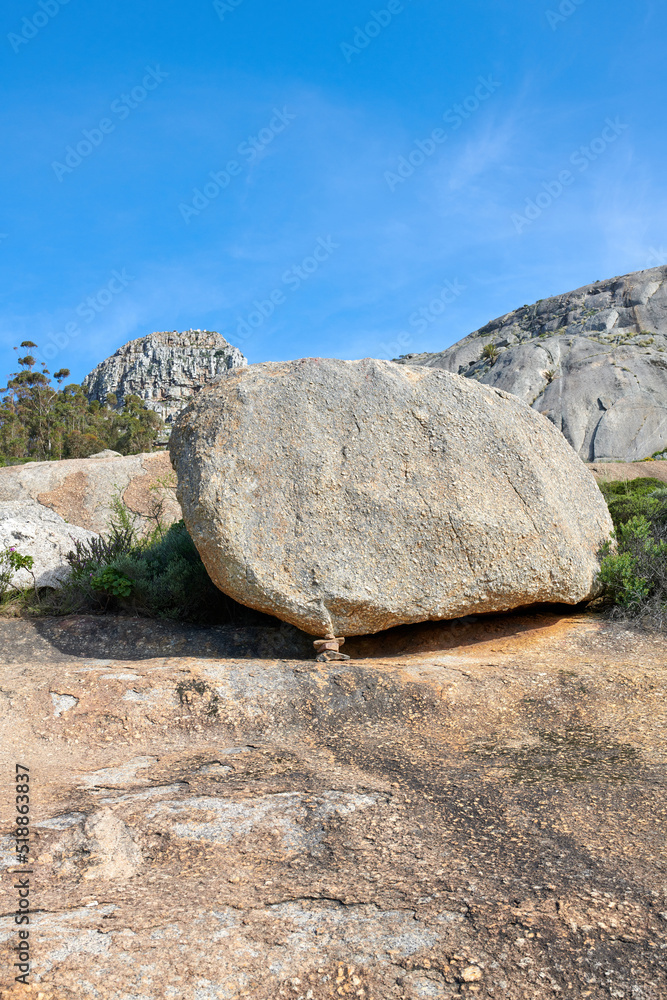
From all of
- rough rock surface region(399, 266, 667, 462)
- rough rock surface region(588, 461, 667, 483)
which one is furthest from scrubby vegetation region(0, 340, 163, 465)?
rough rock surface region(588, 461, 667, 483)

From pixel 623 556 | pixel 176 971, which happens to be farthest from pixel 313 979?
pixel 623 556

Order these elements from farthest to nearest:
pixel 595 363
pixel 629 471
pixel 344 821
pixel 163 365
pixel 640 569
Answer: pixel 163 365 → pixel 595 363 → pixel 629 471 → pixel 640 569 → pixel 344 821

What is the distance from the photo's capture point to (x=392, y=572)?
592 cm

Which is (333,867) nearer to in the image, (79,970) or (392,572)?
(79,970)

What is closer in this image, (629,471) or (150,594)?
(150,594)

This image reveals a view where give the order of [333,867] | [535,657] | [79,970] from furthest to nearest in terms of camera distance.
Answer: [535,657], [333,867], [79,970]

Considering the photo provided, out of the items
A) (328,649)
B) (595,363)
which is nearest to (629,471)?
(328,649)

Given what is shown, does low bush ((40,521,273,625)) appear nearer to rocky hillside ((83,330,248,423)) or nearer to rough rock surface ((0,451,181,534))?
rough rock surface ((0,451,181,534))

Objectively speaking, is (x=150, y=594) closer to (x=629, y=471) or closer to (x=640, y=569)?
(x=640, y=569)

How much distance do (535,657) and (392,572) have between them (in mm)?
1464

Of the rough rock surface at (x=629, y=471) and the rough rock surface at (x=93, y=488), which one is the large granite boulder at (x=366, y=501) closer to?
the rough rock surface at (x=93, y=488)

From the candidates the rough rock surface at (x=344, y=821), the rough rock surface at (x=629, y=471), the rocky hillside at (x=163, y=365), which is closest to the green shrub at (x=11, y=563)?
the rough rock surface at (x=344, y=821)

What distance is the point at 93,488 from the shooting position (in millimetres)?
10344

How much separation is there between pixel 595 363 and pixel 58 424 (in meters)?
30.1
